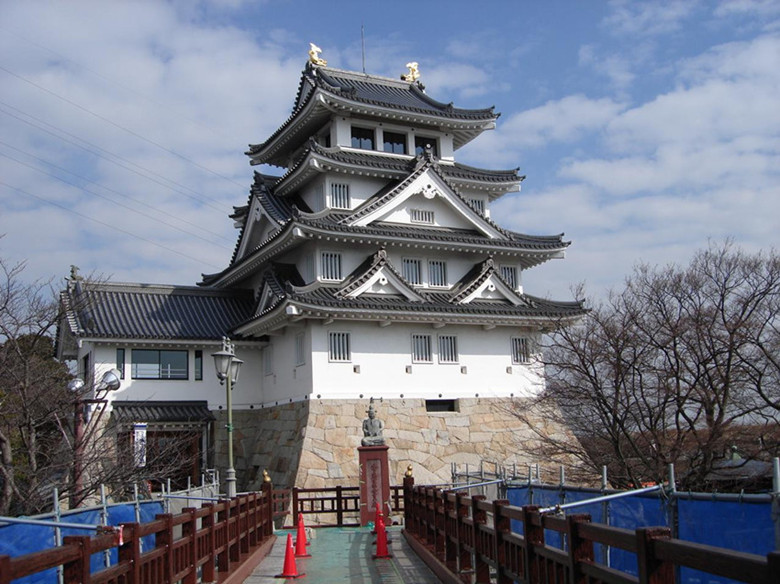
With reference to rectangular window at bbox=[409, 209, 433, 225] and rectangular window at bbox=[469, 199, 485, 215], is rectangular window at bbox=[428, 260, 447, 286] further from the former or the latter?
rectangular window at bbox=[469, 199, 485, 215]

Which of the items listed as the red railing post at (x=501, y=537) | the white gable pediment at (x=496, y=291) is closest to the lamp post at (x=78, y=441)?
the red railing post at (x=501, y=537)

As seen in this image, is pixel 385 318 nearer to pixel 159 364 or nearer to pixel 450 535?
pixel 159 364

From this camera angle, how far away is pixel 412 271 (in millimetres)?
28344

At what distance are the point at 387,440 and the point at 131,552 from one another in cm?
1905

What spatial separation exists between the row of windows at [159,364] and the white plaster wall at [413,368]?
19.9ft

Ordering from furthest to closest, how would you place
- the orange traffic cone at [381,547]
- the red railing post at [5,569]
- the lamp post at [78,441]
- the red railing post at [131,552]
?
1. the orange traffic cone at [381,547]
2. the lamp post at [78,441]
3. the red railing post at [131,552]
4. the red railing post at [5,569]

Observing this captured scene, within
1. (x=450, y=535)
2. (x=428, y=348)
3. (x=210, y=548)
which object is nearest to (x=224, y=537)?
(x=210, y=548)

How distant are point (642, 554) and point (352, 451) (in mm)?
20910

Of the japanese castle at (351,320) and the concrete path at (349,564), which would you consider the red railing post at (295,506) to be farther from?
the concrete path at (349,564)

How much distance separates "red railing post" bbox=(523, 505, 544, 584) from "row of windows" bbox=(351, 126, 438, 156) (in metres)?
23.9

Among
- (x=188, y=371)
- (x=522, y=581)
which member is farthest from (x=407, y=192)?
(x=522, y=581)

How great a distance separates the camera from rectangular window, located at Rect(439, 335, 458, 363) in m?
27.2

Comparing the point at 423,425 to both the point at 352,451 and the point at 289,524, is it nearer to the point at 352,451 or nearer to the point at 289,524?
the point at 352,451

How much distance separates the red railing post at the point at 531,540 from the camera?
7078mm
